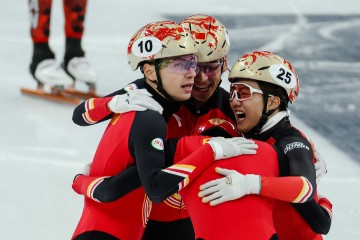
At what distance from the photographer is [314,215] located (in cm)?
379

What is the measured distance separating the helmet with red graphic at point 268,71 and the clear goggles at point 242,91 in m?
0.04

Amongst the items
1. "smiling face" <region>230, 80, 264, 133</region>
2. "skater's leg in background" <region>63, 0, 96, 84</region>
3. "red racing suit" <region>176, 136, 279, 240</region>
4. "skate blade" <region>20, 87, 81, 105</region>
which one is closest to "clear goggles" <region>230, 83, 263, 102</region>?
"smiling face" <region>230, 80, 264, 133</region>

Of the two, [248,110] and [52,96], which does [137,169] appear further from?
[52,96]

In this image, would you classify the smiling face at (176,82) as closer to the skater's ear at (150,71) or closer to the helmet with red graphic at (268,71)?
the skater's ear at (150,71)

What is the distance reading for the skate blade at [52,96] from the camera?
7582mm

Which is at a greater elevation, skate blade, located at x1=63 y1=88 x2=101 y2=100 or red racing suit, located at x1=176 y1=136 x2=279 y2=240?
red racing suit, located at x1=176 y1=136 x2=279 y2=240

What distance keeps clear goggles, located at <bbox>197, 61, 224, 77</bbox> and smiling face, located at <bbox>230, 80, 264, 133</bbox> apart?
0.28 m

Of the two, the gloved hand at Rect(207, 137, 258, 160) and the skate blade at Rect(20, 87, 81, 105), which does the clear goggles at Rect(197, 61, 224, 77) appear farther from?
the skate blade at Rect(20, 87, 81, 105)

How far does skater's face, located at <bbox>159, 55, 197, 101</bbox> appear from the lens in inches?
156

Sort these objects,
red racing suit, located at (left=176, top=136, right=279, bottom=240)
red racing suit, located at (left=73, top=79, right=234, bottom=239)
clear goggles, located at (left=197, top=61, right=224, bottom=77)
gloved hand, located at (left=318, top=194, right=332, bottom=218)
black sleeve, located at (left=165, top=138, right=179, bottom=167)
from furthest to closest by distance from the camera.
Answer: clear goggles, located at (left=197, top=61, right=224, bottom=77), red racing suit, located at (left=73, top=79, right=234, bottom=239), gloved hand, located at (left=318, top=194, right=332, bottom=218), black sleeve, located at (left=165, top=138, right=179, bottom=167), red racing suit, located at (left=176, top=136, right=279, bottom=240)

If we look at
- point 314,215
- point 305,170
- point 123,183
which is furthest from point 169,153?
point 314,215

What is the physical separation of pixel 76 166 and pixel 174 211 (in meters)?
1.90

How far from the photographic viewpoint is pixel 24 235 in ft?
15.7

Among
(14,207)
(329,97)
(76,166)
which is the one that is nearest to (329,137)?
(329,97)
